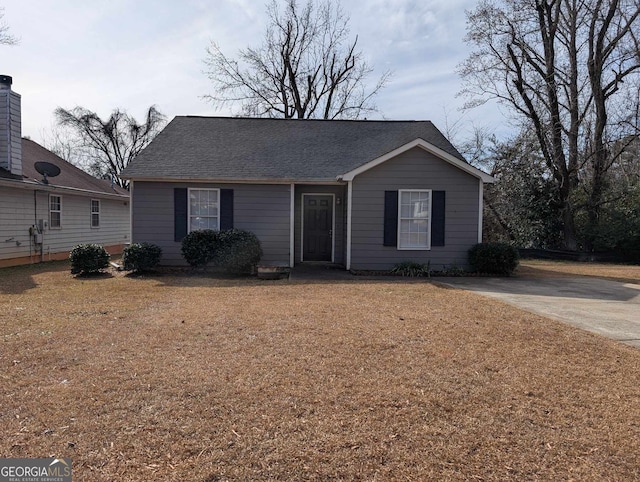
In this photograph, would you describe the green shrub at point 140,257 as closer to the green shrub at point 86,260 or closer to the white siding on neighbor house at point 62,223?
the green shrub at point 86,260

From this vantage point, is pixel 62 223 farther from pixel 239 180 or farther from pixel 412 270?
pixel 412 270

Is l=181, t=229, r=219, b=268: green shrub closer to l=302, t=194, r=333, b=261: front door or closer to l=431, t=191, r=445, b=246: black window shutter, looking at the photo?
l=302, t=194, r=333, b=261: front door

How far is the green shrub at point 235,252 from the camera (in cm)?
1031

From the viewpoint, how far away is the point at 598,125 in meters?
18.4

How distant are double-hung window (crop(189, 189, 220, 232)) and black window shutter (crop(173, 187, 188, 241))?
20cm

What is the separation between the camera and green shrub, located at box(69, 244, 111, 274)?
10.1m

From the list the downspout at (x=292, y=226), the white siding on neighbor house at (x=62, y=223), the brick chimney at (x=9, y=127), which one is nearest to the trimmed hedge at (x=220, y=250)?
the downspout at (x=292, y=226)

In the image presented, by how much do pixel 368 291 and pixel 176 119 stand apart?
9.83 metres

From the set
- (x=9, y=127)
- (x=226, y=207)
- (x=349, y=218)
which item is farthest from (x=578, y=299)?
(x=9, y=127)

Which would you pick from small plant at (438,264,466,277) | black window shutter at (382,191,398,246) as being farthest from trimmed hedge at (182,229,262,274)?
small plant at (438,264,466,277)

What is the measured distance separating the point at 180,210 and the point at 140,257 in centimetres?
177

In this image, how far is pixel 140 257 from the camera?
10219 millimetres

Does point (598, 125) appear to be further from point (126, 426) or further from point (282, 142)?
point (126, 426)
